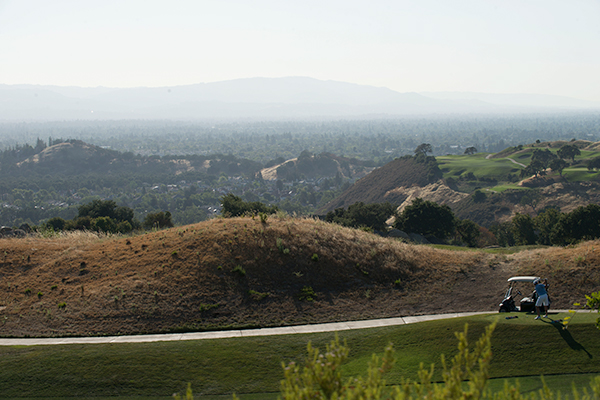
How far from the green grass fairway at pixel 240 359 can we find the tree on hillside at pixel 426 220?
31417 mm

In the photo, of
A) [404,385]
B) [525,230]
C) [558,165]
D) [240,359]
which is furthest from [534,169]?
[404,385]

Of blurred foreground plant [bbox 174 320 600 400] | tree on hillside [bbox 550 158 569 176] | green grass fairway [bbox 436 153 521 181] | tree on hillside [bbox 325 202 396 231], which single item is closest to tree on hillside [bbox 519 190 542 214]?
tree on hillside [bbox 550 158 569 176]

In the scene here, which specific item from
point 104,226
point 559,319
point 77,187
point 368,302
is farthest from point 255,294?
point 77,187

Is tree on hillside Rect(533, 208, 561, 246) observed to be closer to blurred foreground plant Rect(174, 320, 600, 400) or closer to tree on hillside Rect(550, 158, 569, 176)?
blurred foreground plant Rect(174, 320, 600, 400)

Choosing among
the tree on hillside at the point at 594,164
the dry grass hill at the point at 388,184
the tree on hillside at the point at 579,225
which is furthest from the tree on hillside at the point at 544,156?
the tree on hillside at the point at 579,225

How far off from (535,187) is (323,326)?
322ft

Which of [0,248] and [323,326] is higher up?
[0,248]

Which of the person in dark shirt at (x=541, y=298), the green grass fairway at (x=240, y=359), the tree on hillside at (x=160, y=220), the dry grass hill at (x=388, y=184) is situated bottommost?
the dry grass hill at (x=388, y=184)

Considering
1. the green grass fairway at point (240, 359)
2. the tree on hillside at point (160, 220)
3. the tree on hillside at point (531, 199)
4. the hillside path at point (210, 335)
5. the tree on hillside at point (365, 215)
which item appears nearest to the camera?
the green grass fairway at point (240, 359)

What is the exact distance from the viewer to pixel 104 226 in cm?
3991

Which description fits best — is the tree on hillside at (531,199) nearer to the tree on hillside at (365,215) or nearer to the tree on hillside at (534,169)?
the tree on hillside at (534,169)

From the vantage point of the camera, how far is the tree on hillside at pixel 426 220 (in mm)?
44500

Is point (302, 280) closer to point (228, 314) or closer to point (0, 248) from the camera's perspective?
point (228, 314)

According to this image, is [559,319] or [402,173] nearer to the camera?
[559,319]
